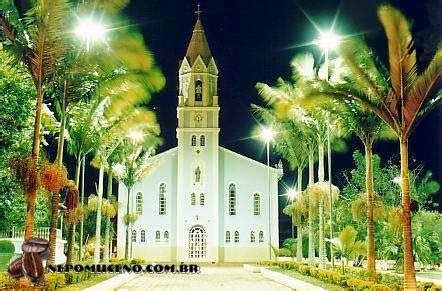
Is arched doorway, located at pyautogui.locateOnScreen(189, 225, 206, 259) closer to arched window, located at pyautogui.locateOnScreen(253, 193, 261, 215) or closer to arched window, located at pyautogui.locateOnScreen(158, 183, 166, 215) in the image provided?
arched window, located at pyautogui.locateOnScreen(158, 183, 166, 215)

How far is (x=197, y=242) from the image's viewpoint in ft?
185

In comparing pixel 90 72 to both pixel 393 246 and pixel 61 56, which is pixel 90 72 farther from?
pixel 393 246

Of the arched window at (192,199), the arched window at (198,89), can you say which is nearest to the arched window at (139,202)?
the arched window at (192,199)

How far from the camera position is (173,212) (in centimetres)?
5700

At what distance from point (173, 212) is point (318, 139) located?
2802cm

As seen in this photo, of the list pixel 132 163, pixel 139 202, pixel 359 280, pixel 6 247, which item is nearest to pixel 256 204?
pixel 139 202

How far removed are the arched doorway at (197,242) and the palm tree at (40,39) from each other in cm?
3883

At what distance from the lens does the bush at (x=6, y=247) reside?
30.9m

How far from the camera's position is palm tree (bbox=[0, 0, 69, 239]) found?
17891mm

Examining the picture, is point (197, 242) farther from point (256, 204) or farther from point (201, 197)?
point (256, 204)

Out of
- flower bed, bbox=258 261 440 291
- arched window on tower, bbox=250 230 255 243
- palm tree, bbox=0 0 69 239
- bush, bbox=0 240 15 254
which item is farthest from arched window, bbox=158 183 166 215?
palm tree, bbox=0 0 69 239

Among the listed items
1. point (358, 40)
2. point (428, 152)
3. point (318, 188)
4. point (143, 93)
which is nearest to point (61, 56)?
point (143, 93)

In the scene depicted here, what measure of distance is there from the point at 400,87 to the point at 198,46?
42.9 m

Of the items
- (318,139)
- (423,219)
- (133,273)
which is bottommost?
(133,273)
